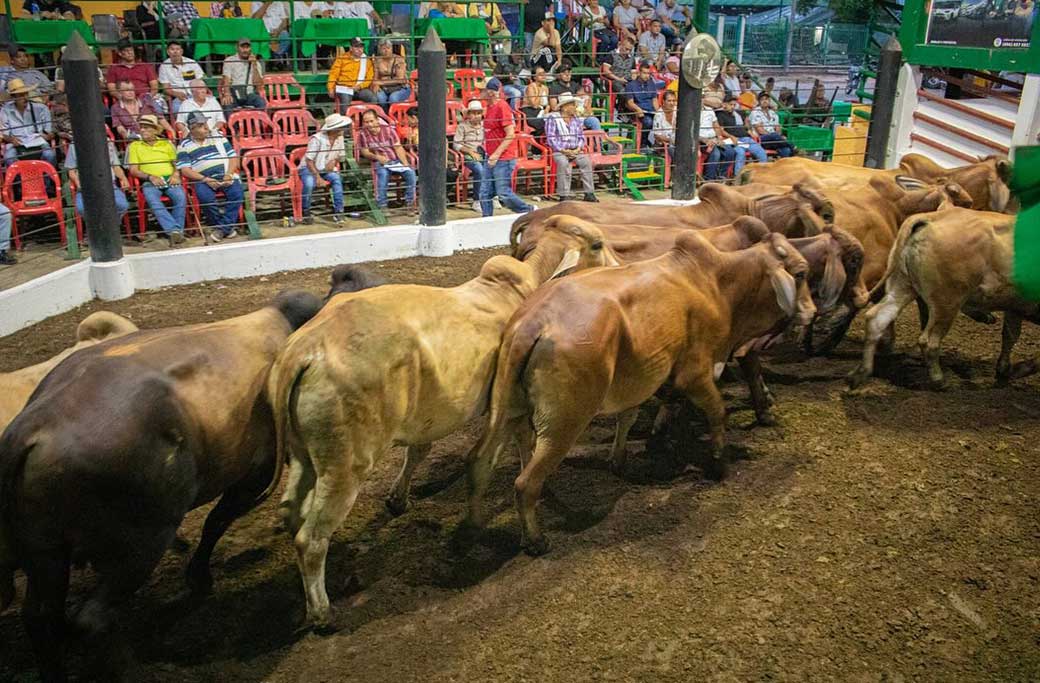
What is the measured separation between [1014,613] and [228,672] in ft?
12.3

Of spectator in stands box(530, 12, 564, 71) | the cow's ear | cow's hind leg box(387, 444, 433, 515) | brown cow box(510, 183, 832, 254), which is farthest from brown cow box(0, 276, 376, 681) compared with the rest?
spectator in stands box(530, 12, 564, 71)

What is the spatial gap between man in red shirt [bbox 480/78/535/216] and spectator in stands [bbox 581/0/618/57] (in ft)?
18.4

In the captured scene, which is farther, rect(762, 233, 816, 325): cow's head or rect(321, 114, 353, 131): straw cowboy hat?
rect(321, 114, 353, 131): straw cowboy hat

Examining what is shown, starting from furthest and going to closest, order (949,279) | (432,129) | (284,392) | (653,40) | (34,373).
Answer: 1. (653,40)
2. (432,129)
3. (949,279)
4. (34,373)
5. (284,392)

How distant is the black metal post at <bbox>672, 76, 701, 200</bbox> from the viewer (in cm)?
1138

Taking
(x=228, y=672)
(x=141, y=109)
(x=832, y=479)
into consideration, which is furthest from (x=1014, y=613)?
(x=141, y=109)

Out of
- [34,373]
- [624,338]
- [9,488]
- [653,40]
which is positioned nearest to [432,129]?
[624,338]

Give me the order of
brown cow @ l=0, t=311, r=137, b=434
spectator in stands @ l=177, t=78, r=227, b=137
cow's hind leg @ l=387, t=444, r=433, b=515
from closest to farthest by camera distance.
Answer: brown cow @ l=0, t=311, r=137, b=434, cow's hind leg @ l=387, t=444, r=433, b=515, spectator in stands @ l=177, t=78, r=227, b=137

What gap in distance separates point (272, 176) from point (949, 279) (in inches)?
295

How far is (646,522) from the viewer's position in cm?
530

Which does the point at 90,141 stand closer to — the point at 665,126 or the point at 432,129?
the point at 432,129

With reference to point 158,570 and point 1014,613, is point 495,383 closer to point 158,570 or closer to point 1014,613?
point 158,570

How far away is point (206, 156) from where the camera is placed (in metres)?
10.1

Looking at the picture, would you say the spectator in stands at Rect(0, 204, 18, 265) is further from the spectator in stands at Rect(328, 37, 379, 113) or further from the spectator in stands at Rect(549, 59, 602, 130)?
the spectator in stands at Rect(549, 59, 602, 130)
